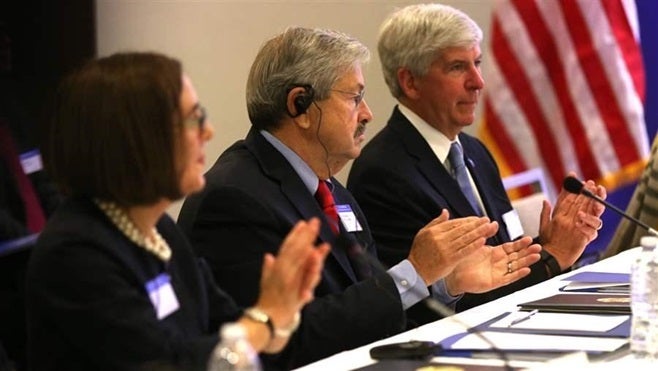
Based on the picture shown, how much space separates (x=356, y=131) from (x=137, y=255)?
113 centimetres

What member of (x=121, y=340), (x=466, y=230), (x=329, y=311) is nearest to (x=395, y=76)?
(x=466, y=230)

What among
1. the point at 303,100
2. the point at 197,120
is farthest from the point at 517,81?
the point at 197,120

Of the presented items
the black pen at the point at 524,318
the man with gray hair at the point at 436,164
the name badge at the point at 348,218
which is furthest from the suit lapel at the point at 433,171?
the black pen at the point at 524,318

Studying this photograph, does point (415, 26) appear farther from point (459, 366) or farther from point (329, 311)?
point (459, 366)

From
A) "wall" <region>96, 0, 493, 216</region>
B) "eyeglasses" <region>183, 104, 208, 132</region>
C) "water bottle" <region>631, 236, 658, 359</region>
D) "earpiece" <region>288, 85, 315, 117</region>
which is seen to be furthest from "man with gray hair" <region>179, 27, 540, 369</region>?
"wall" <region>96, 0, 493, 216</region>

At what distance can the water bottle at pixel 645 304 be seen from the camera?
89.3 inches

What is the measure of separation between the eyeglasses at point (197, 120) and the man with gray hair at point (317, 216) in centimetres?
69

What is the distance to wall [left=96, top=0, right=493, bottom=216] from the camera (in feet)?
13.8

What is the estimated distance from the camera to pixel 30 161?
3.50 meters

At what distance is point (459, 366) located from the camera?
2.18 metres

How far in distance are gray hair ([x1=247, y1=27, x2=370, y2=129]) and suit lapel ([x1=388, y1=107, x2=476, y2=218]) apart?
2.24ft

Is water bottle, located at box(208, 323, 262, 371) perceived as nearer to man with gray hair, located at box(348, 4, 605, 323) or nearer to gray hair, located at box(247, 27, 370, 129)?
gray hair, located at box(247, 27, 370, 129)

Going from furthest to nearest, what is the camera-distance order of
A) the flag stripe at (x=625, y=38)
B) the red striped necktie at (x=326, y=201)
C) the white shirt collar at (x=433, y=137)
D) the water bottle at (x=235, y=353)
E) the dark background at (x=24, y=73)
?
the flag stripe at (x=625, y=38)
the white shirt collar at (x=433, y=137)
the dark background at (x=24, y=73)
the red striped necktie at (x=326, y=201)
the water bottle at (x=235, y=353)

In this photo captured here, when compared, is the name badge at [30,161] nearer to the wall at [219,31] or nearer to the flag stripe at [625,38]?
the wall at [219,31]
